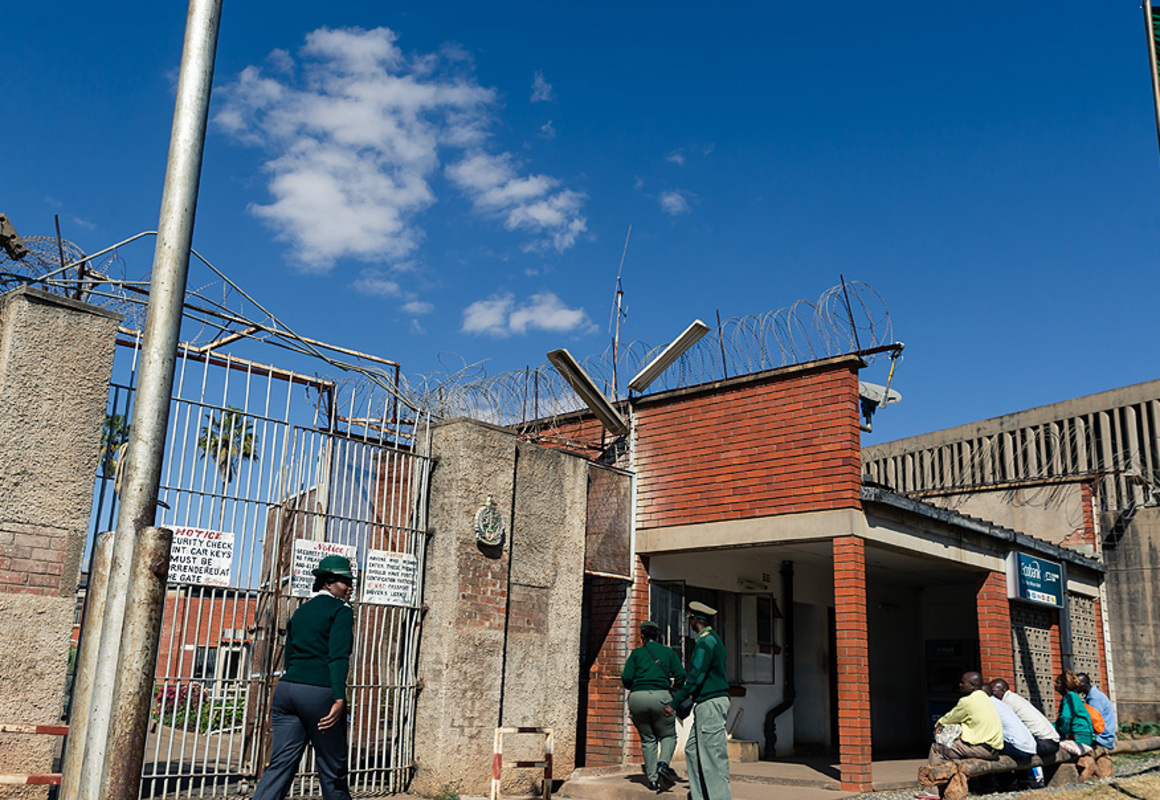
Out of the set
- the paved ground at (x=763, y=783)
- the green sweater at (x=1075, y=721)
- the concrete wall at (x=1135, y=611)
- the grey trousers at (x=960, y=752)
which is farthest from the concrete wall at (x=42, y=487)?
the concrete wall at (x=1135, y=611)

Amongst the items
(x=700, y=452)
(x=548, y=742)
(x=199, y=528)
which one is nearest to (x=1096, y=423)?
(x=700, y=452)

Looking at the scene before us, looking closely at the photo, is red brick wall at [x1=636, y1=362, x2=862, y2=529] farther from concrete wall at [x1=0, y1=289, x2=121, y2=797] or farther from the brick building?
concrete wall at [x1=0, y1=289, x2=121, y2=797]

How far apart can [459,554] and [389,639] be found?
1010 mm

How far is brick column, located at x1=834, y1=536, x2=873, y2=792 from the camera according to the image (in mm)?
9586

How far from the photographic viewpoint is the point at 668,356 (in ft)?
39.3

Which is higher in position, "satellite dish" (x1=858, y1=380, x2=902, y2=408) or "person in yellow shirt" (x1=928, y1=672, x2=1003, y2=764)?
"satellite dish" (x1=858, y1=380, x2=902, y2=408)

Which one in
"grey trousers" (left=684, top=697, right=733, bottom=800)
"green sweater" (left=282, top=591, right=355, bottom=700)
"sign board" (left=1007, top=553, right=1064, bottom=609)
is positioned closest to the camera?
"green sweater" (left=282, top=591, right=355, bottom=700)

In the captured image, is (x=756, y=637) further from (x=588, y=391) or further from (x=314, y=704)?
(x=314, y=704)

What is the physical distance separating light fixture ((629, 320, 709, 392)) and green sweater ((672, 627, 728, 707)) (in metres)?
4.59

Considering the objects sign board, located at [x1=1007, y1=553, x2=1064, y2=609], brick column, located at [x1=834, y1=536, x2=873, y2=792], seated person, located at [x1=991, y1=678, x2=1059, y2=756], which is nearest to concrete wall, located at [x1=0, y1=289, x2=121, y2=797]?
brick column, located at [x1=834, y1=536, x2=873, y2=792]

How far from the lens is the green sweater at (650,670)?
930cm

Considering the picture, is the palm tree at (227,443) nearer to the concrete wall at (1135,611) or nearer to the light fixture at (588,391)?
the light fixture at (588,391)

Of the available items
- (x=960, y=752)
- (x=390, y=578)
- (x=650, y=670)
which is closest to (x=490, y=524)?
(x=390, y=578)

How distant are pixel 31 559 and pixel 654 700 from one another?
550 centimetres
